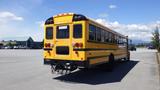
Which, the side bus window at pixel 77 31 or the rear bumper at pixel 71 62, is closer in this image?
the rear bumper at pixel 71 62

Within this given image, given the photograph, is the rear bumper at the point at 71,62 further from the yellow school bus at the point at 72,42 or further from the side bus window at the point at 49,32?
the side bus window at the point at 49,32

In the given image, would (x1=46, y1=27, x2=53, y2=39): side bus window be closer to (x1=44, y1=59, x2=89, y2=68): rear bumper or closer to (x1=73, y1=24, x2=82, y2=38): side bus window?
(x1=44, y1=59, x2=89, y2=68): rear bumper

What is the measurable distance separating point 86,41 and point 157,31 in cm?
4790

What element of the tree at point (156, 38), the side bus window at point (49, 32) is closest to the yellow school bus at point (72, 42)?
the side bus window at point (49, 32)

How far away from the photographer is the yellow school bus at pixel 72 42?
423 inches

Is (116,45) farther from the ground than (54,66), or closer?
farther from the ground

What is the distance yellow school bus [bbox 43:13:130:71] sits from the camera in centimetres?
1075

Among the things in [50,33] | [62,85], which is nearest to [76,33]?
[50,33]

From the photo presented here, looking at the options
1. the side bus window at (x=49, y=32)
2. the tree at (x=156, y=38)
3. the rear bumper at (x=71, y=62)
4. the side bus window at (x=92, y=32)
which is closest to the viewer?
the rear bumper at (x=71, y=62)

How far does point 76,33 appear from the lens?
1098 centimetres

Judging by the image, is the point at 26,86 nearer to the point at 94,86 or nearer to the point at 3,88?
the point at 3,88

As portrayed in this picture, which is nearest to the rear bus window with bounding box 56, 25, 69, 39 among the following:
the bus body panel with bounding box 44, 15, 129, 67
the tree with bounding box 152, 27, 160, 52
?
the bus body panel with bounding box 44, 15, 129, 67

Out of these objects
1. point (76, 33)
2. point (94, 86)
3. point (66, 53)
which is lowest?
point (94, 86)

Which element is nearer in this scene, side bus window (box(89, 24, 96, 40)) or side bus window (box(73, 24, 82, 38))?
side bus window (box(73, 24, 82, 38))
